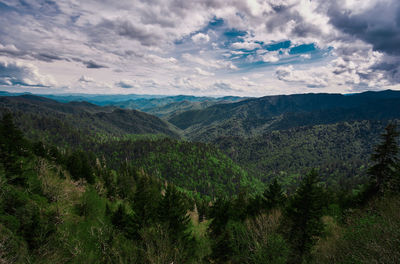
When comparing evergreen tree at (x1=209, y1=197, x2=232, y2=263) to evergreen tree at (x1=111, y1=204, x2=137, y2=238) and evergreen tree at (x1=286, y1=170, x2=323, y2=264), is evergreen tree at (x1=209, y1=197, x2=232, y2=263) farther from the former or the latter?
evergreen tree at (x1=111, y1=204, x2=137, y2=238)

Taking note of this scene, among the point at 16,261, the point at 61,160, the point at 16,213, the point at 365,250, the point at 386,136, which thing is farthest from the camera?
the point at 61,160

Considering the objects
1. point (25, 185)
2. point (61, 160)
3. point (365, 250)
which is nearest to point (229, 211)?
point (365, 250)

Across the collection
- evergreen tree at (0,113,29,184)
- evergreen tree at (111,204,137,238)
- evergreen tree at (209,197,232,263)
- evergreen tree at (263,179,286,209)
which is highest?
evergreen tree at (0,113,29,184)

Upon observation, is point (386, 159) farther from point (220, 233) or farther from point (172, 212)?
point (172, 212)

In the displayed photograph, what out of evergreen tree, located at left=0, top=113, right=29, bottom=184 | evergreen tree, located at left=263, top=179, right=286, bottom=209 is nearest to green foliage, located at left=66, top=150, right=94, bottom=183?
evergreen tree, located at left=0, top=113, right=29, bottom=184

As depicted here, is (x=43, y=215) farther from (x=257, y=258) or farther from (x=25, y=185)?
(x=257, y=258)
